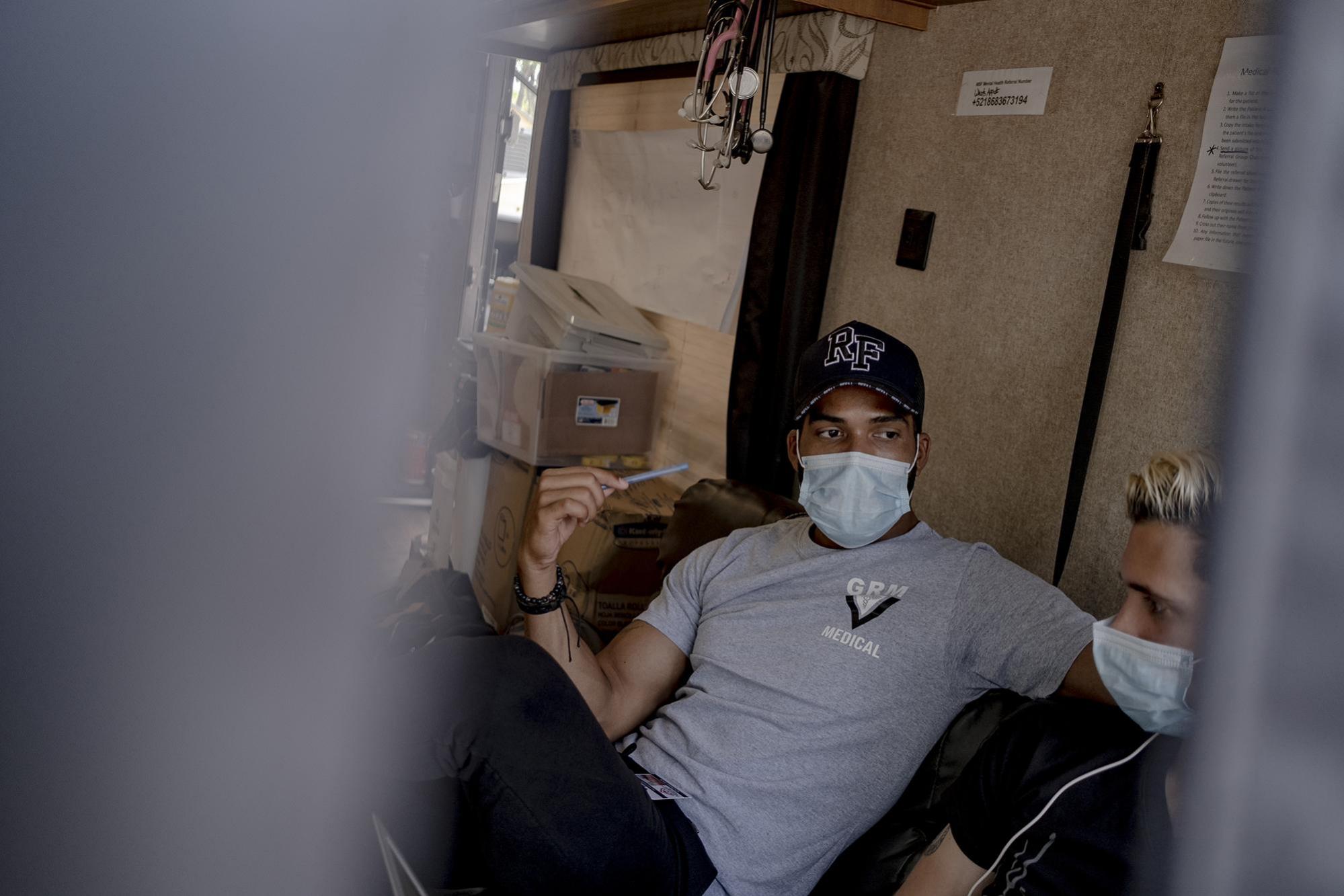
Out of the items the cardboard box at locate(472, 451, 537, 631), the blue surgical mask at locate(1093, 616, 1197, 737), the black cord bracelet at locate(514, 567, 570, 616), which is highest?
the blue surgical mask at locate(1093, 616, 1197, 737)

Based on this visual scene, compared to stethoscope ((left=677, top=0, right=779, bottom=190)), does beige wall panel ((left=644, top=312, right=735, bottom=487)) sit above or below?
below

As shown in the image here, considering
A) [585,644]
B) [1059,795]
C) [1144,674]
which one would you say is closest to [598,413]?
[585,644]

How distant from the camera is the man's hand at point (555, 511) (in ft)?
4.84

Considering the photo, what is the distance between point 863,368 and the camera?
5.32 feet

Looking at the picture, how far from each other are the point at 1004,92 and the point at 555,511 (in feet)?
3.70

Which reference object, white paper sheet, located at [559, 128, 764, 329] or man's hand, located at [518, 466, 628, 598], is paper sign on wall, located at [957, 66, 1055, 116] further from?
man's hand, located at [518, 466, 628, 598]

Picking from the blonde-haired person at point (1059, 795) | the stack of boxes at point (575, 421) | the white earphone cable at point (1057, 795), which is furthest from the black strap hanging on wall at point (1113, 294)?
the stack of boxes at point (575, 421)

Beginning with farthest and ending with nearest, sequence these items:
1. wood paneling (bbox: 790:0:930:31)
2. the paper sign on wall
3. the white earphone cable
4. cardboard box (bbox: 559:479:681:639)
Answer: cardboard box (bbox: 559:479:681:639) → wood paneling (bbox: 790:0:930:31) → the paper sign on wall → the white earphone cable

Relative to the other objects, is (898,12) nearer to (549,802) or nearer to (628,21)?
(628,21)

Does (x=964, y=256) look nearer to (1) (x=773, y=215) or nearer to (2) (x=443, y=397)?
(1) (x=773, y=215)

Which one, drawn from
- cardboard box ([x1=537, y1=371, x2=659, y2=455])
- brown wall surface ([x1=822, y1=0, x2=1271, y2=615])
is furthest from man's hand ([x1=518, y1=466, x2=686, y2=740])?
cardboard box ([x1=537, y1=371, x2=659, y2=455])

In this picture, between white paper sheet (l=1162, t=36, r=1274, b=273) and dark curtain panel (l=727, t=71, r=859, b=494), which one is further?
dark curtain panel (l=727, t=71, r=859, b=494)

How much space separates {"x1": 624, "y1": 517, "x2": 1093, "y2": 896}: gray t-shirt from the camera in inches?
56.0

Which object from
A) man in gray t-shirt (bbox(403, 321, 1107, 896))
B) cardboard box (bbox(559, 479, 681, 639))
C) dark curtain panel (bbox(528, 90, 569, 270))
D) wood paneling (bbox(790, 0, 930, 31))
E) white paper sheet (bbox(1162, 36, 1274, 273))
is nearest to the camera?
man in gray t-shirt (bbox(403, 321, 1107, 896))
